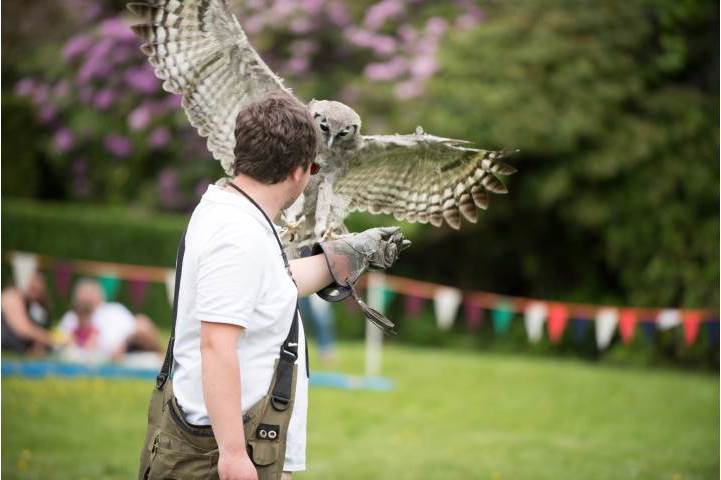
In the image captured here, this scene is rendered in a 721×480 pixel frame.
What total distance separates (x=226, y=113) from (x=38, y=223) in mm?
11362

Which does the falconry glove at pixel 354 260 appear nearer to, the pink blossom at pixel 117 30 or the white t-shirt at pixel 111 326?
the white t-shirt at pixel 111 326

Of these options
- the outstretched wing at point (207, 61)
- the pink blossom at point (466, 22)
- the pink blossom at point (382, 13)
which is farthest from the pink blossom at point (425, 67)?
the outstretched wing at point (207, 61)

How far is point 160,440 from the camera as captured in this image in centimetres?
254

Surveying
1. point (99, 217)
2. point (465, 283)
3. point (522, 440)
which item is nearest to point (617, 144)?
point (465, 283)

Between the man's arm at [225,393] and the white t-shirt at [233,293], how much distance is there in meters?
0.04

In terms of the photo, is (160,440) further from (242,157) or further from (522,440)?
(522,440)

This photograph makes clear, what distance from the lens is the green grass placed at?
6.13 meters

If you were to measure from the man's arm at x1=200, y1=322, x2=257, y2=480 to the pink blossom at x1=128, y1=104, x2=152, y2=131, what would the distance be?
37.1 feet

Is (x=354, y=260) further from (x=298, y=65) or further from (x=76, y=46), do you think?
(x=76, y=46)

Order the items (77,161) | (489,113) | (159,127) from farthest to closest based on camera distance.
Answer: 1. (77,161)
2. (159,127)
3. (489,113)

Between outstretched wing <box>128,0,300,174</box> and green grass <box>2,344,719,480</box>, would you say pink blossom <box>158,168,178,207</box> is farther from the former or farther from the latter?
outstretched wing <box>128,0,300,174</box>

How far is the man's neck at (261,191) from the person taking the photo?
8.26 feet

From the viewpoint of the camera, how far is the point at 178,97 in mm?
13414

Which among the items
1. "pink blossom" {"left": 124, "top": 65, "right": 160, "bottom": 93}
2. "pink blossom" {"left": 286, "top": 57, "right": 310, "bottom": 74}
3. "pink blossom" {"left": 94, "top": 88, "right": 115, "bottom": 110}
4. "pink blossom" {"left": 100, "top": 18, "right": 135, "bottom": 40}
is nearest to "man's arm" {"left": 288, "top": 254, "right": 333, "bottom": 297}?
"pink blossom" {"left": 286, "top": 57, "right": 310, "bottom": 74}
